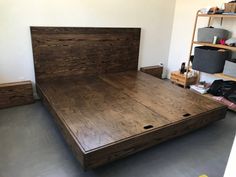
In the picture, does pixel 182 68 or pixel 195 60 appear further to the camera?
pixel 182 68

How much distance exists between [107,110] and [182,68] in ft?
7.21

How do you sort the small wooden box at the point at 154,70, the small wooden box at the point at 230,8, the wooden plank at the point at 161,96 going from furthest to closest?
the small wooden box at the point at 154,70 → the small wooden box at the point at 230,8 → the wooden plank at the point at 161,96

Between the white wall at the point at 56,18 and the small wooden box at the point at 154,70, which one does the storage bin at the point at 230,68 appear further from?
the white wall at the point at 56,18

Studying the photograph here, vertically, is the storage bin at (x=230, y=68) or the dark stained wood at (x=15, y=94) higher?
the storage bin at (x=230, y=68)

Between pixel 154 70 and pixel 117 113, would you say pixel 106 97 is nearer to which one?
pixel 117 113

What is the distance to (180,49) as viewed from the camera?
3.90m

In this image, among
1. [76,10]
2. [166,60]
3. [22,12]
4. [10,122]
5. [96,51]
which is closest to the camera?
[10,122]

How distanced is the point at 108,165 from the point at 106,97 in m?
0.91

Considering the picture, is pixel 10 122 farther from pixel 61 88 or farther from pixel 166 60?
pixel 166 60

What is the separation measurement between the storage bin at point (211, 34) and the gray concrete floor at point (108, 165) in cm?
145

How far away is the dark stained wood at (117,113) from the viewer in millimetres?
1584

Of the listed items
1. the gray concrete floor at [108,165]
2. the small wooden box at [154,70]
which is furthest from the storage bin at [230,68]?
the small wooden box at [154,70]

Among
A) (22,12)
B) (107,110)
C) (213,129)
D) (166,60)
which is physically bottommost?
(213,129)

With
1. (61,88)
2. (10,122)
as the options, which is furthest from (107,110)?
(10,122)
